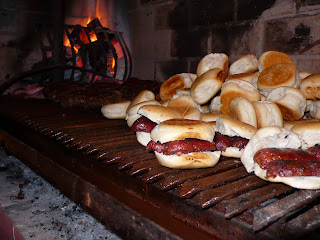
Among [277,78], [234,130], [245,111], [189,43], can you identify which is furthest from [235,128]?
[189,43]

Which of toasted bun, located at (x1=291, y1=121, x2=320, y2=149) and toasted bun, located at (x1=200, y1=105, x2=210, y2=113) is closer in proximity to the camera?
toasted bun, located at (x1=291, y1=121, x2=320, y2=149)

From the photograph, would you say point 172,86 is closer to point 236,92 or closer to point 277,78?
point 236,92

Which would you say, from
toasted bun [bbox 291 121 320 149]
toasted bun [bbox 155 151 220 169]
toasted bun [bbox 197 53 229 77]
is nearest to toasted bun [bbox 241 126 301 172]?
toasted bun [bbox 291 121 320 149]

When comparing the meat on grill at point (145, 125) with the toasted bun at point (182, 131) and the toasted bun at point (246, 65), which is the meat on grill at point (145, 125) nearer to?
the toasted bun at point (182, 131)

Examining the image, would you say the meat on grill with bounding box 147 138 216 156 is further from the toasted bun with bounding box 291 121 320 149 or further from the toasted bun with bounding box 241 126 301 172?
the toasted bun with bounding box 291 121 320 149

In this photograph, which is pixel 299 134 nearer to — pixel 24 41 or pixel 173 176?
pixel 173 176

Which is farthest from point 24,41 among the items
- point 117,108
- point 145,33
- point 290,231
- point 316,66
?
point 290,231

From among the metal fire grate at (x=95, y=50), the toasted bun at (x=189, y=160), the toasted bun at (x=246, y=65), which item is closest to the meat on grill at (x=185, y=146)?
the toasted bun at (x=189, y=160)
